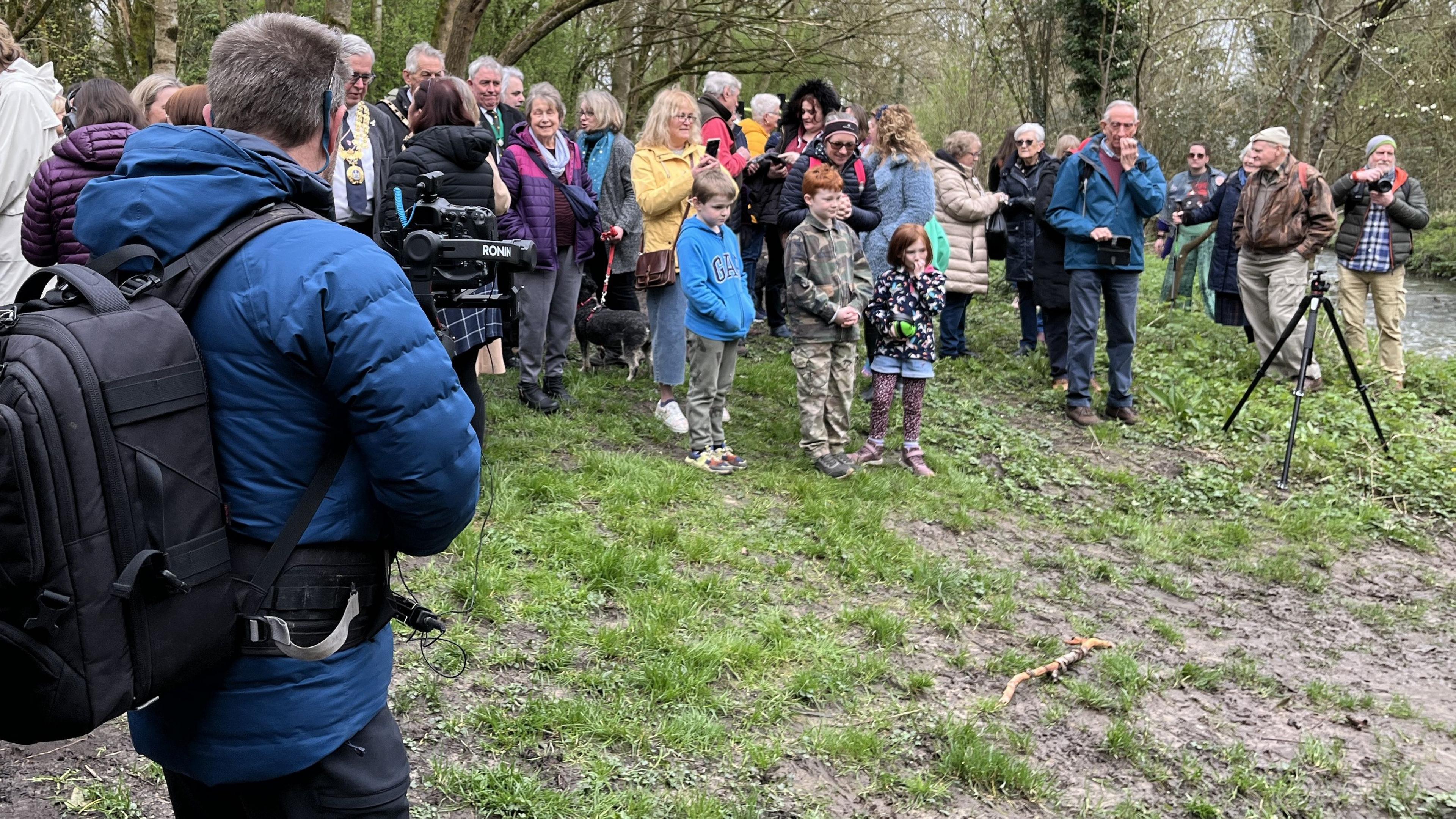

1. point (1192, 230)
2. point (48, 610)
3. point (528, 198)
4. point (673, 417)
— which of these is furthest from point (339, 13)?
point (1192, 230)

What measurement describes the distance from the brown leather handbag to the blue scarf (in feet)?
2.82

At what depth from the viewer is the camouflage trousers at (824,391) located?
671cm

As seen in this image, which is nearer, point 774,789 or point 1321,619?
point 774,789

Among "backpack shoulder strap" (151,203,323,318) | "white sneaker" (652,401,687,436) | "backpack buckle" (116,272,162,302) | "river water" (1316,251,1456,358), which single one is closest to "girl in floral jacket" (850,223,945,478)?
"white sneaker" (652,401,687,436)

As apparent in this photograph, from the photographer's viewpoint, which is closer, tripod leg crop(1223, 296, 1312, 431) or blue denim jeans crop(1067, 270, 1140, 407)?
tripod leg crop(1223, 296, 1312, 431)

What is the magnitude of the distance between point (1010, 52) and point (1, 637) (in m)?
18.1

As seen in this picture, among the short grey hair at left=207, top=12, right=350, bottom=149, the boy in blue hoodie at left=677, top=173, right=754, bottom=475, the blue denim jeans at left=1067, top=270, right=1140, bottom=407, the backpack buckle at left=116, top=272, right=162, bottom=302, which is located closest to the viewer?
the backpack buckle at left=116, top=272, right=162, bottom=302

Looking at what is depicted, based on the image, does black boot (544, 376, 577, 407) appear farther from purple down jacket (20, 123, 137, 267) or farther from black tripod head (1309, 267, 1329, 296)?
black tripod head (1309, 267, 1329, 296)

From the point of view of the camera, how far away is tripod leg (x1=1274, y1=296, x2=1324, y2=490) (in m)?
7.62

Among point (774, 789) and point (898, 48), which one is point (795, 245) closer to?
point (774, 789)

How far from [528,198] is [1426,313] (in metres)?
15.9

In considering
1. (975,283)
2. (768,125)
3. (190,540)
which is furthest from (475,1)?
(190,540)

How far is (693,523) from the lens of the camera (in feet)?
18.9

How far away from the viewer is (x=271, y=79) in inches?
79.3
